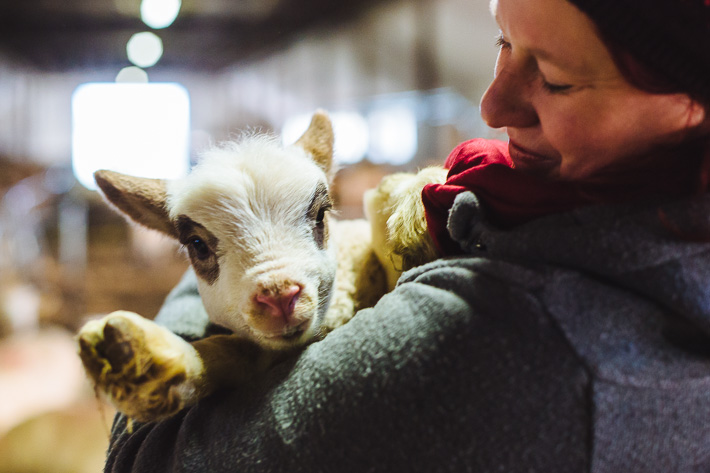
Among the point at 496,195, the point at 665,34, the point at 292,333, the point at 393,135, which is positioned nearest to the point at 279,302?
the point at 292,333

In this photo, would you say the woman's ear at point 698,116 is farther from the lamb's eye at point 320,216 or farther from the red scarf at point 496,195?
the lamb's eye at point 320,216

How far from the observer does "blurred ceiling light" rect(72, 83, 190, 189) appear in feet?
19.6

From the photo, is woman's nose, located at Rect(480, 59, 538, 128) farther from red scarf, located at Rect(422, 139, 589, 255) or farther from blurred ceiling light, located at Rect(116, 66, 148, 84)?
blurred ceiling light, located at Rect(116, 66, 148, 84)

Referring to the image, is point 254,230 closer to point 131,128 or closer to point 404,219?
point 404,219

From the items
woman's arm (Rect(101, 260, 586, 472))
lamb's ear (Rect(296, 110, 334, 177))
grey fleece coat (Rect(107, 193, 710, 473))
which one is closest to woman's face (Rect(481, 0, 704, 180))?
grey fleece coat (Rect(107, 193, 710, 473))

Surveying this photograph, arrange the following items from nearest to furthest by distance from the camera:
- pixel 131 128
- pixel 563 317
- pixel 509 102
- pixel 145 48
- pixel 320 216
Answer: pixel 563 317, pixel 509 102, pixel 320 216, pixel 131 128, pixel 145 48

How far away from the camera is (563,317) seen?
22.3 inches

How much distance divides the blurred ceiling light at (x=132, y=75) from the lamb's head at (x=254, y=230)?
283 inches

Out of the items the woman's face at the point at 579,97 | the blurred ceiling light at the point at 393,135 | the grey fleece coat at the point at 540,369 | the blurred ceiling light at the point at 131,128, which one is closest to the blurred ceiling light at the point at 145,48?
the blurred ceiling light at the point at 131,128

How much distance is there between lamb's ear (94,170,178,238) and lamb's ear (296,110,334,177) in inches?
12.8

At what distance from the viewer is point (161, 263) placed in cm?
584

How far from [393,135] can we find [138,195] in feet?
18.1

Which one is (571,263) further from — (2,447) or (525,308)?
(2,447)

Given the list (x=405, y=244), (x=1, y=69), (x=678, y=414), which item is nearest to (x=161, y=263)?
(x=1, y=69)
